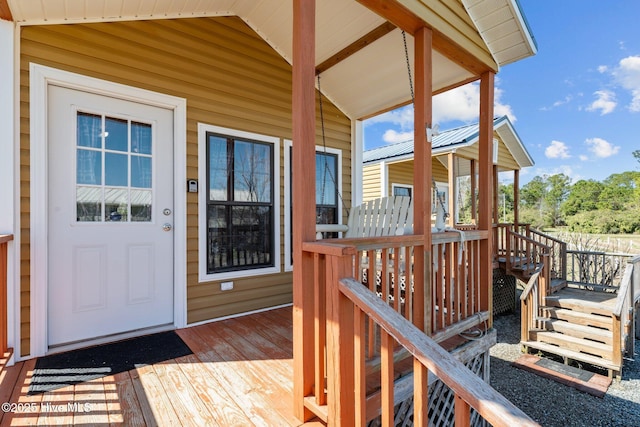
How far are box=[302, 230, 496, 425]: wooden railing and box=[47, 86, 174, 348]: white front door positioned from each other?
6.12ft

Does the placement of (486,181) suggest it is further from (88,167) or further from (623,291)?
(623,291)

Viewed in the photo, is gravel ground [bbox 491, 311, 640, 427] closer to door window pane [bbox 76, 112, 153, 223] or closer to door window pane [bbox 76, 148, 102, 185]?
door window pane [bbox 76, 112, 153, 223]

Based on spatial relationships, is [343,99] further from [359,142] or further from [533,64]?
[533,64]

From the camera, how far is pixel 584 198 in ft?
95.4

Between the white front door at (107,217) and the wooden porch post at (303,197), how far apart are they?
1.79 meters

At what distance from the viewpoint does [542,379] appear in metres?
4.34

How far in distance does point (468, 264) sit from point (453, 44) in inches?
70.4

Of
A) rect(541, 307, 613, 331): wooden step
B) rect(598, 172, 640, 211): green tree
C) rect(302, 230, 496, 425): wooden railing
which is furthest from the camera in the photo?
rect(598, 172, 640, 211): green tree

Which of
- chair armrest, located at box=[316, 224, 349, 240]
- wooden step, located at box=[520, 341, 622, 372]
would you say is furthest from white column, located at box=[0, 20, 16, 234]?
wooden step, located at box=[520, 341, 622, 372]

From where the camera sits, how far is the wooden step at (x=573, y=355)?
14.4 feet

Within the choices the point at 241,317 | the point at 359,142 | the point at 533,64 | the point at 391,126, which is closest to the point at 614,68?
the point at 533,64

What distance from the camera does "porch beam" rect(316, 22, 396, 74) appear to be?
2.62 m

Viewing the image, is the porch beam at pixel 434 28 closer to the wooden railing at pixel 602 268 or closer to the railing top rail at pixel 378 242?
the railing top rail at pixel 378 242

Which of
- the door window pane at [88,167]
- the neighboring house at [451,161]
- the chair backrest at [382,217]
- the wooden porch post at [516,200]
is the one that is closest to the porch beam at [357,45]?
the chair backrest at [382,217]
